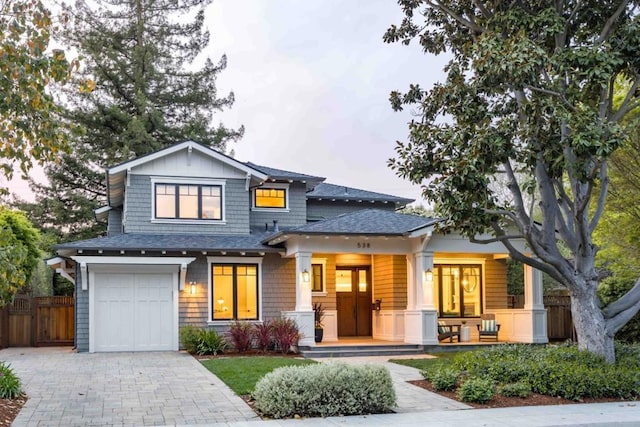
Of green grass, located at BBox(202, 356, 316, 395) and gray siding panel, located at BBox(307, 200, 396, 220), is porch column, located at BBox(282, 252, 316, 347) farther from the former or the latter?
gray siding panel, located at BBox(307, 200, 396, 220)

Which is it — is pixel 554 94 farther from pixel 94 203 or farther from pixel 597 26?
pixel 94 203

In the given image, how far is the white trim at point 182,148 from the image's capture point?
1977cm

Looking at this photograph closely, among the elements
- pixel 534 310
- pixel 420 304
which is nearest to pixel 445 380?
pixel 420 304

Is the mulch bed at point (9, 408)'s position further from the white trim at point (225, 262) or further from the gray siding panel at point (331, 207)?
the gray siding panel at point (331, 207)

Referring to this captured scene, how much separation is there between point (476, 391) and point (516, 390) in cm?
73

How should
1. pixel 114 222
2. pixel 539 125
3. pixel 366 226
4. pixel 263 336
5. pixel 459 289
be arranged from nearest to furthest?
pixel 539 125 → pixel 263 336 → pixel 366 226 → pixel 459 289 → pixel 114 222

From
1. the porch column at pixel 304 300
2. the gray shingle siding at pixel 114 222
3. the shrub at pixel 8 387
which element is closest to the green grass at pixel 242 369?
the porch column at pixel 304 300

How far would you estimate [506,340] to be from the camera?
1992 cm

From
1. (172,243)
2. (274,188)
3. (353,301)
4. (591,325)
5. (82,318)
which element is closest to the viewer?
(591,325)

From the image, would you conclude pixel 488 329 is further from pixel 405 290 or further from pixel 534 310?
pixel 405 290

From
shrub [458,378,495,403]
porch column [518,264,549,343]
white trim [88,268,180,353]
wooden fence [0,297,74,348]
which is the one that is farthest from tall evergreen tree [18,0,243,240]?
shrub [458,378,495,403]

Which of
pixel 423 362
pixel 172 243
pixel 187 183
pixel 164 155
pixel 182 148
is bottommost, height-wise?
pixel 423 362

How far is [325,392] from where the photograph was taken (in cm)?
961

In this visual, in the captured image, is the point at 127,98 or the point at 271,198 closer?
the point at 271,198
